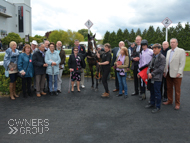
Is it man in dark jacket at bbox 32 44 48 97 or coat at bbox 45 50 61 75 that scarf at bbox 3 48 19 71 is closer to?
man in dark jacket at bbox 32 44 48 97

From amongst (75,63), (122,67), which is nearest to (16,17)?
(75,63)

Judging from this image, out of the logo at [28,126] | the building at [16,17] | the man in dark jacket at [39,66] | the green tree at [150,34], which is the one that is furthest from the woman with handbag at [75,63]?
the building at [16,17]

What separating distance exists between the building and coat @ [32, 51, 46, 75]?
60928 millimetres

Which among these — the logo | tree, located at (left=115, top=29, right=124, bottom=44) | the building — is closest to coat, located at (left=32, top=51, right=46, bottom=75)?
the logo

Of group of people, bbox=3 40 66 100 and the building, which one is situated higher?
the building

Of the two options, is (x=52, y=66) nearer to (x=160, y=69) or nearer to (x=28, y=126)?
(x=28, y=126)

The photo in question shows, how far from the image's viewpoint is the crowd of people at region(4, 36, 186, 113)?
5.66m

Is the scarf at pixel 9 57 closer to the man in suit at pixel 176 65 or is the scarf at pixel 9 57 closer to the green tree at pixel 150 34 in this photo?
the man in suit at pixel 176 65

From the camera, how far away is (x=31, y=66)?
717 centimetres

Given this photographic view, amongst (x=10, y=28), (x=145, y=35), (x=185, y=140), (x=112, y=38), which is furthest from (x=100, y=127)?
(x=10, y=28)

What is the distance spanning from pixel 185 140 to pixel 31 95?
586cm

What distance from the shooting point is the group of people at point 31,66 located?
6.83 meters

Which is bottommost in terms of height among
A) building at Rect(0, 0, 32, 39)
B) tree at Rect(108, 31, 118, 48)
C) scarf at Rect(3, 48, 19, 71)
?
scarf at Rect(3, 48, 19, 71)

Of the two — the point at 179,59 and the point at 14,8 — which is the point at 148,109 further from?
the point at 14,8
